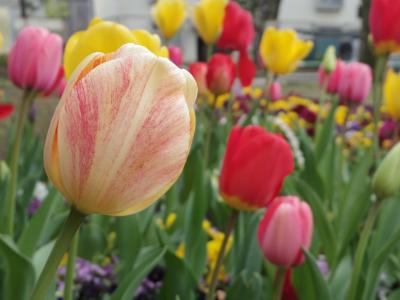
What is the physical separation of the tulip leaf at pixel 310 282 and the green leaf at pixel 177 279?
0.17m

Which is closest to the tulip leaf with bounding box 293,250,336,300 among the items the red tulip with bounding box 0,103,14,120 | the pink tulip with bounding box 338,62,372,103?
the red tulip with bounding box 0,103,14,120

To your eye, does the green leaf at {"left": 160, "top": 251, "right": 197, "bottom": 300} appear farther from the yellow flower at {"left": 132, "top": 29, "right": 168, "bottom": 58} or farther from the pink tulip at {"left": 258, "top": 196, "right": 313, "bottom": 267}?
the yellow flower at {"left": 132, "top": 29, "right": 168, "bottom": 58}

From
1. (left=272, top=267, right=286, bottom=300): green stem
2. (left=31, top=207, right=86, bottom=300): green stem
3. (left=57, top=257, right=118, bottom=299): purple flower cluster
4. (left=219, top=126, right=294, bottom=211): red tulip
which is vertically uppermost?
(left=31, top=207, right=86, bottom=300): green stem

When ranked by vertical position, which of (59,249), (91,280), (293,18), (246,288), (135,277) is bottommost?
(293,18)

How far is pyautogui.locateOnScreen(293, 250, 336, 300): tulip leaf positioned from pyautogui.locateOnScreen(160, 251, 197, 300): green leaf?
0.17m

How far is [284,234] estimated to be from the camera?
0.79m

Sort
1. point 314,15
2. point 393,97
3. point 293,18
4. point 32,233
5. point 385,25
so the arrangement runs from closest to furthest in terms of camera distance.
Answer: point 32,233 → point 385,25 → point 393,97 → point 293,18 → point 314,15

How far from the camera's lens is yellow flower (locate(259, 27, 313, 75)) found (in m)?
1.95

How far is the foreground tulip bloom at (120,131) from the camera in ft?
1.26

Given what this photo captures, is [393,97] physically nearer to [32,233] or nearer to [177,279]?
[177,279]

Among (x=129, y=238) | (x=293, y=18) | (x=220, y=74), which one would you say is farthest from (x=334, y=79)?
(x=293, y=18)

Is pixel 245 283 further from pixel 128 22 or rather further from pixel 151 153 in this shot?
pixel 128 22

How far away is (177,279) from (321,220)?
319mm

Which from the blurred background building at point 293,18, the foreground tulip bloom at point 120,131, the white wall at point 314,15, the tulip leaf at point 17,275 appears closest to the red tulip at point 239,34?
the tulip leaf at point 17,275
